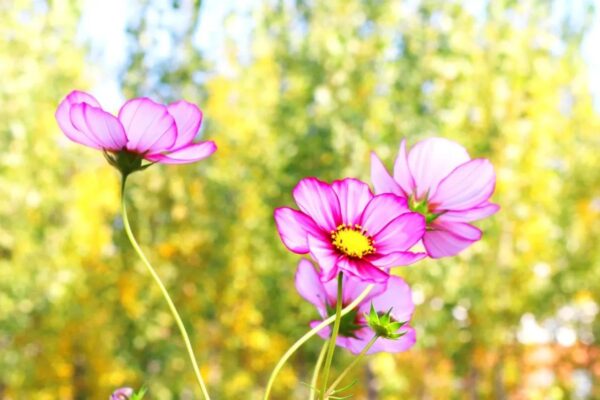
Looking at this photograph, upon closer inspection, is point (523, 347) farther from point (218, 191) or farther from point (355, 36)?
point (355, 36)

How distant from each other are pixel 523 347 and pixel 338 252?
16703mm

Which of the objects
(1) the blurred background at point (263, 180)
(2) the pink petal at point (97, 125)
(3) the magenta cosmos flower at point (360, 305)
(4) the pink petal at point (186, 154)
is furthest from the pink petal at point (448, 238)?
(1) the blurred background at point (263, 180)

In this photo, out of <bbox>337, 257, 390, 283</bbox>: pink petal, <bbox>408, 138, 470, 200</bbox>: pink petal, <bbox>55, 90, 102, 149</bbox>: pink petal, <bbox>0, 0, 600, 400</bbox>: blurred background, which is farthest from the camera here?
<bbox>0, 0, 600, 400</bbox>: blurred background

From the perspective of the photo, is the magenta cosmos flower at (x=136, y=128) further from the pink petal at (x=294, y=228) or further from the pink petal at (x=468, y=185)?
the pink petal at (x=468, y=185)

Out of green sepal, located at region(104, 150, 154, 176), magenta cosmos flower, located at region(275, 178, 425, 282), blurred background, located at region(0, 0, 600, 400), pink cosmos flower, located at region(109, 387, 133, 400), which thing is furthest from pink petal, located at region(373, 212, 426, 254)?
blurred background, located at region(0, 0, 600, 400)

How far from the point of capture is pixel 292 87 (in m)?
12.7

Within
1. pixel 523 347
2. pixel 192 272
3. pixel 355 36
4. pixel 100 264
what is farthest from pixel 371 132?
pixel 523 347

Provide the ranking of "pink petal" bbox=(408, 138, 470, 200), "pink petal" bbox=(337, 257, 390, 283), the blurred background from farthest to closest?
the blurred background < "pink petal" bbox=(408, 138, 470, 200) < "pink petal" bbox=(337, 257, 390, 283)

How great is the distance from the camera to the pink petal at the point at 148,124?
1.15m

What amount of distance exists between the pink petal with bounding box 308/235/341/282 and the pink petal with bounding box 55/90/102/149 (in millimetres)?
326

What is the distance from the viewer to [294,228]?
110 centimetres

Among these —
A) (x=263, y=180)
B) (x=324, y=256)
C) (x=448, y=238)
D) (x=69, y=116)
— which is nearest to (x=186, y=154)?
(x=69, y=116)

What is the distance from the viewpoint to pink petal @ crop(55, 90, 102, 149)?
45.7 inches

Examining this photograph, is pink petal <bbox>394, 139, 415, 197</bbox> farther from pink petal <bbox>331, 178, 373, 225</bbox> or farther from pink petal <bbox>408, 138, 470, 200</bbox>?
pink petal <bbox>331, 178, 373, 225</bbox>
